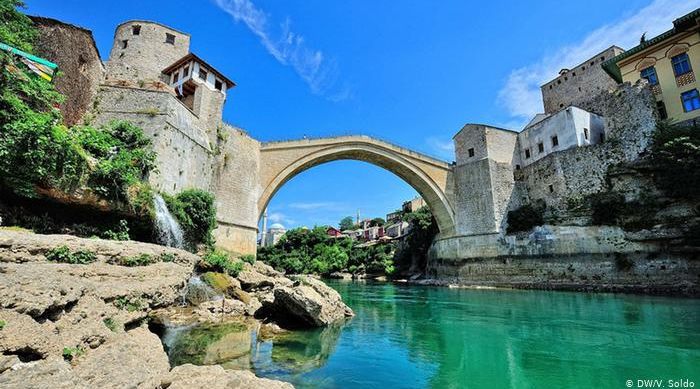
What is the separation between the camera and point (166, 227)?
1151 centimetres

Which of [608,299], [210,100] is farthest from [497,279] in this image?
[210,100]

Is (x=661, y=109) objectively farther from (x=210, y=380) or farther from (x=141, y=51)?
(x=141, y=51)

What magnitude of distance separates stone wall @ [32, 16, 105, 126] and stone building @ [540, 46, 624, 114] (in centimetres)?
3462

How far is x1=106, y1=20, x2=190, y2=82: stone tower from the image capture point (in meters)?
21.7

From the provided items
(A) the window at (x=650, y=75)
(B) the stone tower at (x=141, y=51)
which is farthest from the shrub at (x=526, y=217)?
(B) the stone tower at (x=141, y=51)

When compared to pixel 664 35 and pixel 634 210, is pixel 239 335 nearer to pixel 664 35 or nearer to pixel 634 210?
pixel 634 210

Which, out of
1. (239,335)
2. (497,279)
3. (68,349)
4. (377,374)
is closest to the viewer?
(68,349)

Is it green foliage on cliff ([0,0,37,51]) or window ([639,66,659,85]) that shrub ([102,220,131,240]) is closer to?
green foliage on cliff ([0,0,37,51])

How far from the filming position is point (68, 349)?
304 cm

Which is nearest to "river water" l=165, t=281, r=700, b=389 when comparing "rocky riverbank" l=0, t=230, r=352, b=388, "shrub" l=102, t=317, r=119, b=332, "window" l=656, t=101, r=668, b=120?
"rocky riverbank" l=0, t=230, r=352, b=388

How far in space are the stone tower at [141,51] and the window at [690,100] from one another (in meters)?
30.2

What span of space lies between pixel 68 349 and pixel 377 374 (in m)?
→ 4.08

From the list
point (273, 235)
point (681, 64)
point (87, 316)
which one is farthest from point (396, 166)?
point (273, 235)

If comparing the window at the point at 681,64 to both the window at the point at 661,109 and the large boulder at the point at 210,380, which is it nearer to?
the window at the point at 661,109
